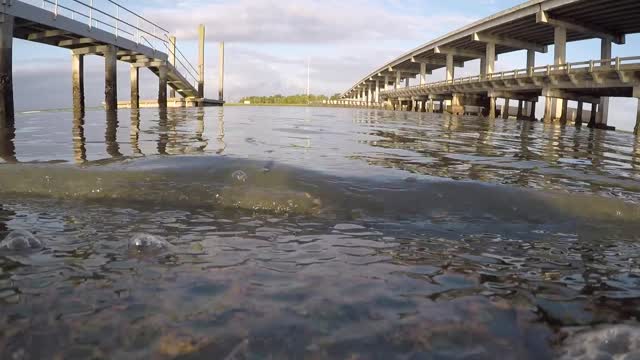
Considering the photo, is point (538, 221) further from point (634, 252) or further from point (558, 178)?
point (558, 178)

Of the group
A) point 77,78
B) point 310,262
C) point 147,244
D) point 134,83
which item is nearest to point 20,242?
point 147,244

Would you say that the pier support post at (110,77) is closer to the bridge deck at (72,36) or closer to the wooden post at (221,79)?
the bridge deck at (72,36)

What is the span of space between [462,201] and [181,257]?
109 inches

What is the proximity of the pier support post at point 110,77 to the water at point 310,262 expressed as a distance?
63.1ft

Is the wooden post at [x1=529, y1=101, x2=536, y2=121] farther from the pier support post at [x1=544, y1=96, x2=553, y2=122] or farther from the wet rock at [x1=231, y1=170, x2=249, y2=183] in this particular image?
the wet rock at [x1=231, y1=170, x2=249, y2=183]

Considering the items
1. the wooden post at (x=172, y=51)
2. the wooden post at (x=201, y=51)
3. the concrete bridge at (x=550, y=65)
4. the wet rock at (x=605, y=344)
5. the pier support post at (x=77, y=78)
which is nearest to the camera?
the wet rock at (x=605, y=344)

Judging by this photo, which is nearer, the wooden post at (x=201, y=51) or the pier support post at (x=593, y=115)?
the pier support post at (x=593, y=115)

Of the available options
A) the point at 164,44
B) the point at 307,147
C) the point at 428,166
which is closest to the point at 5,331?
the point at 428,166

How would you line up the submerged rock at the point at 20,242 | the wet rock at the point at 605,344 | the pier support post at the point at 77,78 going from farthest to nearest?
the pier support post at the point at 77,78, the submerged rock at the point at 20,242, the wet rock at the point at 605,344

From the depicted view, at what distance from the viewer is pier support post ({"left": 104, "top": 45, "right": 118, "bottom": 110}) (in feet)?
75.4


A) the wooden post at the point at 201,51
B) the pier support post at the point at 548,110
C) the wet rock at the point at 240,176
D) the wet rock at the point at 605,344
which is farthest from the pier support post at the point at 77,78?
the pier support post at the point at 548,110

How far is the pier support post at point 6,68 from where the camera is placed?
45.2 ft

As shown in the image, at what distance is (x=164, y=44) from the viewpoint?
30953 mm

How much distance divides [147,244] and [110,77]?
76.6 feet
